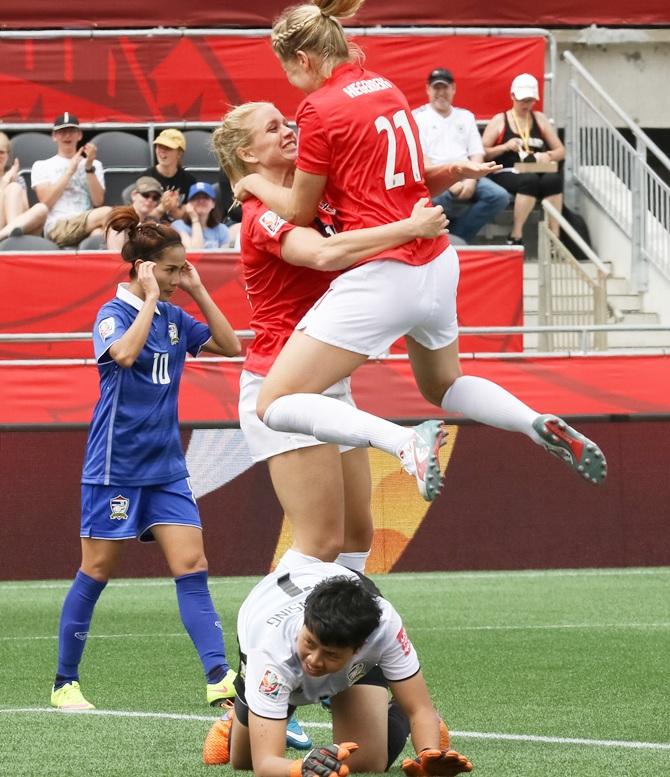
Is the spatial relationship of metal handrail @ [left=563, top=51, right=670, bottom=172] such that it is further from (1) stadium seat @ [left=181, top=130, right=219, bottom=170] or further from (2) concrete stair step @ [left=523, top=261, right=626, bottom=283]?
(1) stadium seat @ [left=181, top=130, right=219, bottom=170]

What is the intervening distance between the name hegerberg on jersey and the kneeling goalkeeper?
158 centimetres

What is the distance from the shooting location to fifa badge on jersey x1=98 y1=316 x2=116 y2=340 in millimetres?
6461

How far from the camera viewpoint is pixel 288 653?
14.8 feet

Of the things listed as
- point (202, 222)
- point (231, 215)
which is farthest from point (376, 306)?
point (231, 215)

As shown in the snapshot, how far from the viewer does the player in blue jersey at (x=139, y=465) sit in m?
6.35

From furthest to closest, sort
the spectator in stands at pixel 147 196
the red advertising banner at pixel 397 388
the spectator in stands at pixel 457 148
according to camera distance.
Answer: the spectator in stands at pixel 457 148 < the spectator in stands at pixel 147 196 < the red advertising banner at pixel 397 388

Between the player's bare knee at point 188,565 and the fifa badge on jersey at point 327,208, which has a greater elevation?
the fifa badge on jersey at point 327,208

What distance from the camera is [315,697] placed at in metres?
4.67

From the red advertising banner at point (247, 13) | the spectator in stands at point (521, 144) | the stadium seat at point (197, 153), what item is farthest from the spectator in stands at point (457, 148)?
the red advertising banner at point (247, 13)

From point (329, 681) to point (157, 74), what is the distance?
12.0 m

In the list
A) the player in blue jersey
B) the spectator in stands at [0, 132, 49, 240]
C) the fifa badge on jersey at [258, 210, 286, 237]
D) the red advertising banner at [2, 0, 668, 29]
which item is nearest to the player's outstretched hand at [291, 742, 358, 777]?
the fifa badge on jersey at [258, 210, 286, 237]

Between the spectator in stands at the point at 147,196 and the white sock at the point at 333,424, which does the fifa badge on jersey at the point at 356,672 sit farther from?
the spectator in stands at the point at 147,196

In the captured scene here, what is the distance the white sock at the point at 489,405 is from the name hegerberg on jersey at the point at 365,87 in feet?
3.48

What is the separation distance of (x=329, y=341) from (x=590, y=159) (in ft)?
37.5
